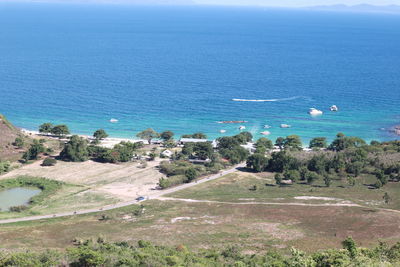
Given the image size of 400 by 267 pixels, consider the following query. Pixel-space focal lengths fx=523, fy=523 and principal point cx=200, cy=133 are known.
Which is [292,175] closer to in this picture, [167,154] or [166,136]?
[167,154]

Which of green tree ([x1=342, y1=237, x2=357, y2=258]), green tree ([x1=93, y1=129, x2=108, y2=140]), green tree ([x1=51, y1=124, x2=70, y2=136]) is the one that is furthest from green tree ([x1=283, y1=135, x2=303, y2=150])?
green tree ([x1=342, y1=237, x2=357, y2=258])

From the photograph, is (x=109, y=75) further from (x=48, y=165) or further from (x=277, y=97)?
(x=48, y=165)

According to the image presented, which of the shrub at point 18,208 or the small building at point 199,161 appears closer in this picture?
the shrub at point 18,208

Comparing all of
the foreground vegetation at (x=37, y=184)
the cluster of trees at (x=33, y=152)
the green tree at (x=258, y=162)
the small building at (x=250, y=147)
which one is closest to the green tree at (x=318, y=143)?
the small building at (x=250, y=147)

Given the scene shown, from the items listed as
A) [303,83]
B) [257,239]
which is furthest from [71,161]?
[303,83]

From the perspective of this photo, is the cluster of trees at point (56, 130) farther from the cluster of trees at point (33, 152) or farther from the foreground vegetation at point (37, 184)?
the foreground vegetation at point (37, 184)

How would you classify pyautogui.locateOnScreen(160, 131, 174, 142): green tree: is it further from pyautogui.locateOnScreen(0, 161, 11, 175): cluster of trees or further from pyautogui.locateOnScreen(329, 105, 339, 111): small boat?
pyautogui.locateOnScreen(329, 105, 339, 111): small boat

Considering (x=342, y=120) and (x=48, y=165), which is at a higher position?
(x=342, y=120)
